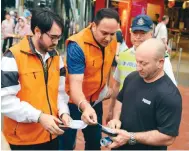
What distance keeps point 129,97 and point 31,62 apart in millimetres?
763

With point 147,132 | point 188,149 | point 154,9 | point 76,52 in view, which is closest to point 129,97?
point 147,132

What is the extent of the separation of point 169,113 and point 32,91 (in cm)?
98

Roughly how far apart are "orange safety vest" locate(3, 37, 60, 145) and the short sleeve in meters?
0.45

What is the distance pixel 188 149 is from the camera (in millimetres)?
5348

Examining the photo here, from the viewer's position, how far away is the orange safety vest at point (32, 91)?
262 centimetres

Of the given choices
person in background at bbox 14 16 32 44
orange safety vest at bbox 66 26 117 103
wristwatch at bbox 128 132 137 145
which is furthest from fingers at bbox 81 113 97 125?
person in background at bbox 14 16 32 44

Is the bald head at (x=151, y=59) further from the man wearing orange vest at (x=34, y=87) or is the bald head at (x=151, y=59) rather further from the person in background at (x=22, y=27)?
the person in background at (x=22, y=27)

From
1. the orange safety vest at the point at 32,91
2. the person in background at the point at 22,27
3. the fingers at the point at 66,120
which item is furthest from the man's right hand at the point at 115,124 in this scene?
the person in background at the point at 22,27

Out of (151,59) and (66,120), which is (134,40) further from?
(66,120)

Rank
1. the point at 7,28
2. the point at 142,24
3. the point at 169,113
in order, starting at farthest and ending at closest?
the point at 7,28, the point at 142,24, the point at 169,113

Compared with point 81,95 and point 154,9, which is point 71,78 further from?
point 154,9

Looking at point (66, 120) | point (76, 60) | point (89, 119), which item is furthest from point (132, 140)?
Answer: point (76, 60)

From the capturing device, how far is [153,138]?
8.23 feet

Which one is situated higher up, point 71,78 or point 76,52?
point 76,52
